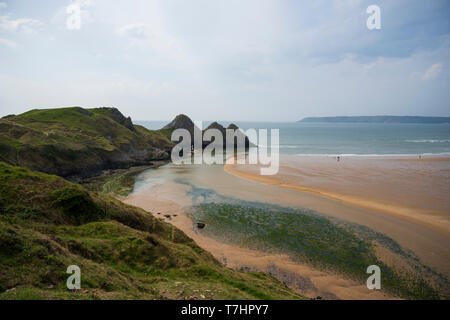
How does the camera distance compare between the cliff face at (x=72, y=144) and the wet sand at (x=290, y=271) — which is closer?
the wet sand at (x=290, y=271)

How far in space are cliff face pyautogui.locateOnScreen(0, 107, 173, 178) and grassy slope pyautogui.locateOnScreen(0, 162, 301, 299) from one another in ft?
97.5

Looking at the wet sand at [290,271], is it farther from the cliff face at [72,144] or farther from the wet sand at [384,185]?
the cliff face at [72,144]

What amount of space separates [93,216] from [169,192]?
68.0 feet

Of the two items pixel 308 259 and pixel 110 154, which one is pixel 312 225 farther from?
pixel 110 154

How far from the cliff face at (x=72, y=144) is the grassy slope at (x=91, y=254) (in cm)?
2972

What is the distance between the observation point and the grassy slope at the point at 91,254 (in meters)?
8.02

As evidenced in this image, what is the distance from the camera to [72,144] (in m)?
50.3

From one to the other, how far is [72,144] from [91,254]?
48.5m

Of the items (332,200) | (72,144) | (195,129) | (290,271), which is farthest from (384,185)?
(195,129)

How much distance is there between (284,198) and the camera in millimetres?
33094

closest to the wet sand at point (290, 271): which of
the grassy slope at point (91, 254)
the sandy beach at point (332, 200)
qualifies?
the sandy beach at point (332, 200)

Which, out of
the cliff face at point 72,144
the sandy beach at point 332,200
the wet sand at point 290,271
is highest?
the cliff face at point 72,144

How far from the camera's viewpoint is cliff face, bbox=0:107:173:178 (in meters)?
41.2

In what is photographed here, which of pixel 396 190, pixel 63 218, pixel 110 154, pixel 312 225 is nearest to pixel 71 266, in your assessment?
pixel 63 218
